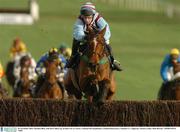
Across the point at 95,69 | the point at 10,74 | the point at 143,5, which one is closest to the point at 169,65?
the point at 95,69

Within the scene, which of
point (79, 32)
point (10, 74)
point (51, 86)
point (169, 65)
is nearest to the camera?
point (79, 32)

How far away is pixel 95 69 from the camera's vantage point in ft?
35.3

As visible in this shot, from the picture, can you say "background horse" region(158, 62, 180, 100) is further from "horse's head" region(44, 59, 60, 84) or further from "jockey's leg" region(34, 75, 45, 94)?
"jockey's leg" region(34, 75, 45, 94)

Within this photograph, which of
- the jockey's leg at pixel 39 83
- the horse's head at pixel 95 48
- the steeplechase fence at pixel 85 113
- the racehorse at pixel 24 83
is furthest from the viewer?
the racehorse at pixel 24 83

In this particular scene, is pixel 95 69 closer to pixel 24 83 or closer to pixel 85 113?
pixel 85 113

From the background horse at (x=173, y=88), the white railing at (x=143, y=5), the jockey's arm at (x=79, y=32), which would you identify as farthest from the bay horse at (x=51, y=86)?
the white railing at (x=143, y=5)

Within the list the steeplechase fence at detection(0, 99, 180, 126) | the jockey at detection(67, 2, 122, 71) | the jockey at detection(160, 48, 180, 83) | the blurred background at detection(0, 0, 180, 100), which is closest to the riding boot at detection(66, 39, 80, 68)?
the jockey at detection(67, 2, 122, 71)

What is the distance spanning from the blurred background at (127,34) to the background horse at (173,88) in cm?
524

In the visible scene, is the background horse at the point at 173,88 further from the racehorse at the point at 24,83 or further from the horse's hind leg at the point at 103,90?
the racehorse at the point at 24,83

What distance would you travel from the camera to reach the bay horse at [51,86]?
14.0m

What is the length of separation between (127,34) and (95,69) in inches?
963

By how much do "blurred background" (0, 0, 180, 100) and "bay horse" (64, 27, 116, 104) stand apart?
8901mm

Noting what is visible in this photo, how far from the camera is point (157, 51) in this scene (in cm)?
3073

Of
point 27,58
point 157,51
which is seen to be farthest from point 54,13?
point 27,58
